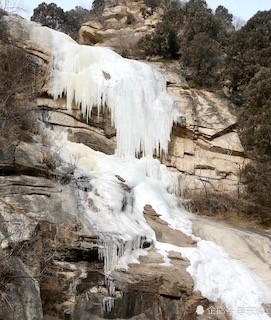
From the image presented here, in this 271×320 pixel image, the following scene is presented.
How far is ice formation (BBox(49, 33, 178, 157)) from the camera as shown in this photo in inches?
496

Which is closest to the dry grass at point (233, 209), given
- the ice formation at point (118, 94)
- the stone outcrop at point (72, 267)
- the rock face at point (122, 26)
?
the ice formation at point (118, 94)

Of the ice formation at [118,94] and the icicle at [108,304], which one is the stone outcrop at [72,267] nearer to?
the icicle at [108,304]

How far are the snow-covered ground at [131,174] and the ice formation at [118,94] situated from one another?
3cm

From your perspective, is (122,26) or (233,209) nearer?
(233,209)

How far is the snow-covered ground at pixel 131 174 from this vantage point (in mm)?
7965

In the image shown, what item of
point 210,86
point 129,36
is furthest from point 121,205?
point 129,36

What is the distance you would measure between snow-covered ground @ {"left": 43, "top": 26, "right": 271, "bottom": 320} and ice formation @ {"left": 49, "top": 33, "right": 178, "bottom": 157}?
28mm

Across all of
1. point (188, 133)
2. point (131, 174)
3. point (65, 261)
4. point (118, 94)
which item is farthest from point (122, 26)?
point (65, 261)

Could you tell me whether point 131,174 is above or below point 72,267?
above

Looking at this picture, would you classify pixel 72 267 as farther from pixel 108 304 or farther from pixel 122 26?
pixel 122 26

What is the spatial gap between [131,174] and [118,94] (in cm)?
275

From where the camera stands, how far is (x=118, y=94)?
12875mm

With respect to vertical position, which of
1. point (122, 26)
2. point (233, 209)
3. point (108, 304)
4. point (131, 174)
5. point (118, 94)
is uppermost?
point (122, 26)

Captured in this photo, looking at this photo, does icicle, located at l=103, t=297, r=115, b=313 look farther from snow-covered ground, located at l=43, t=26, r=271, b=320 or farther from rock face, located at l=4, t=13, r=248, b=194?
rock face, located at l=4, t=13, r=248, b=194
